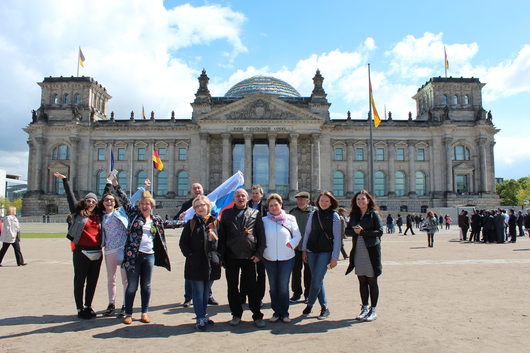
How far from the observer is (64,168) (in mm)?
61375

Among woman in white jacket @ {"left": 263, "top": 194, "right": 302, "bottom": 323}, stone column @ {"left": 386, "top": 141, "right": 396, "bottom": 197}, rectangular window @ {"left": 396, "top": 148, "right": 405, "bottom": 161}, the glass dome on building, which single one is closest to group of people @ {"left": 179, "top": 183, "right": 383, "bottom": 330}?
woman in white jacket @ {"left": 263, "top": 194, "right": 302, "bottom": 323}

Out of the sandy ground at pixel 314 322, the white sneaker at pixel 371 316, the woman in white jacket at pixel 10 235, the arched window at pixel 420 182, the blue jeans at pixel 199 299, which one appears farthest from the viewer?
the arched window at pixel 420 182

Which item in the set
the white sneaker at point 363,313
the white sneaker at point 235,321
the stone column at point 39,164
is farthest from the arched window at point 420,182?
the white sneaker at point 235,321

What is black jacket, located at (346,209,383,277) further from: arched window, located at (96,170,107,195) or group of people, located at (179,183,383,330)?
arched window, located at (96,170,107,195)

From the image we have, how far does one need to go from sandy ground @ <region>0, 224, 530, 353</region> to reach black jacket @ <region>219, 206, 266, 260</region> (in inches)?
51.4

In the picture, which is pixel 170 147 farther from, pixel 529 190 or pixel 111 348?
pixel 529 190

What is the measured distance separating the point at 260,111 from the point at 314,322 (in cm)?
5154

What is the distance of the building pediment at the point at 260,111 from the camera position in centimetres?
5725

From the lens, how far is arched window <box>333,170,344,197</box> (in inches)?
2414

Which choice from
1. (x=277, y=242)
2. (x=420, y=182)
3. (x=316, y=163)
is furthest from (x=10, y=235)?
(x=420, y=182)

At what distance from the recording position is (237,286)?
722cm

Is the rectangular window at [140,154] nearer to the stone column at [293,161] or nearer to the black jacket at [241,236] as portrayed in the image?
the stone column at [293,161]

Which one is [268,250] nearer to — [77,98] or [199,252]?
[199,252]

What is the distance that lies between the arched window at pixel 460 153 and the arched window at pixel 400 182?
8.71 m
